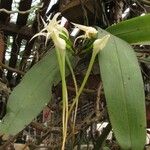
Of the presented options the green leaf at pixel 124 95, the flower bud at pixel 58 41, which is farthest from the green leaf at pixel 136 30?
the flower bud at pixel 58 41

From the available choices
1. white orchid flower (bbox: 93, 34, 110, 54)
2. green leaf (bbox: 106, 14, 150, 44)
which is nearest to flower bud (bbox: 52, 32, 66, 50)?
white orchid flower (bbox: 93, 34, 110, 54)

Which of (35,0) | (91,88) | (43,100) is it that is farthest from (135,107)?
(35,0)

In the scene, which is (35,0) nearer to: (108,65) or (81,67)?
(81,67)

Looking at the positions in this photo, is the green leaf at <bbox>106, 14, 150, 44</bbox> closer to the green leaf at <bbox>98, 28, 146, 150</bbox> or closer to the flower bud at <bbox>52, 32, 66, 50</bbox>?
the green leaf at <bbox>98, 28, 146, 150</bbox>

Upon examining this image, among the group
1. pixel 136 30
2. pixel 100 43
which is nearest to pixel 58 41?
pixel 100 43

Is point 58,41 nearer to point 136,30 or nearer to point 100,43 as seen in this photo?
point 100,43

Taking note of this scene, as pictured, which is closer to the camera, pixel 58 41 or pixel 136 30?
pixel 58 41
